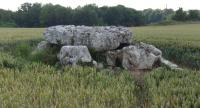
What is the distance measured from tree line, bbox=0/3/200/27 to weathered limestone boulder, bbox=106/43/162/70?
2368 inches

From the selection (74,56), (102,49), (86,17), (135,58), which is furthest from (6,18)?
(135,58)

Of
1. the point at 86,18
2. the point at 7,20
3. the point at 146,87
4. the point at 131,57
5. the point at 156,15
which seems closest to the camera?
the point at 146,87

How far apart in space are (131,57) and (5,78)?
7.29m

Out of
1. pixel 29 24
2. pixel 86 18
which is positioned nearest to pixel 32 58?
pixel 86 18

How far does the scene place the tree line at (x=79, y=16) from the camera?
81938mm

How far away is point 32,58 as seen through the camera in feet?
60.5

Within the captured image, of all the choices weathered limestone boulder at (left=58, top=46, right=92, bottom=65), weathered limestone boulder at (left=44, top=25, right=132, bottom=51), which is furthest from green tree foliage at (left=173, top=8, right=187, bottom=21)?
weathered limestone boulder at (left=58, top=46, right=92, bottom=65)

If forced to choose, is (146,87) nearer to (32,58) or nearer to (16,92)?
(16,92)

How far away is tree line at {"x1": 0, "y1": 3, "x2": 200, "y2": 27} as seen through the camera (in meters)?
81.9

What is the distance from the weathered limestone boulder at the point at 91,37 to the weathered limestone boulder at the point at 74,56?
5.54 feet

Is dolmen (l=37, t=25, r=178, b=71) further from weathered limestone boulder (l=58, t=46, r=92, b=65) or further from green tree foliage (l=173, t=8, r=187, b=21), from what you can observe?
green tree foliage (l=173, t=8, r=187, b=21)

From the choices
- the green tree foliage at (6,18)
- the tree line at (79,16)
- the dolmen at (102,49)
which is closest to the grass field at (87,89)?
the dolmen at (102,49)

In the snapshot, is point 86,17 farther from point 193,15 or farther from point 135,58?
point 135,58

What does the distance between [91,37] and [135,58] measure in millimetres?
3224
